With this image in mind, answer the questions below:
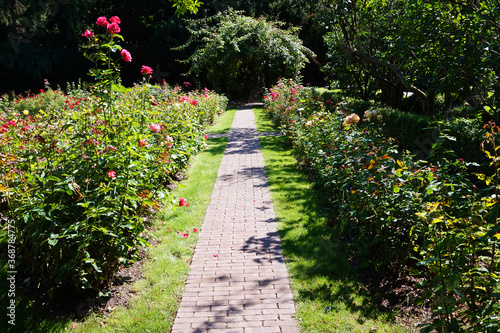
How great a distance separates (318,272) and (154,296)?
1691mm

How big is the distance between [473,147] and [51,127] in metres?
6.02

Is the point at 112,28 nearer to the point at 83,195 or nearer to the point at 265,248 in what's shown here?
the point at 83,195

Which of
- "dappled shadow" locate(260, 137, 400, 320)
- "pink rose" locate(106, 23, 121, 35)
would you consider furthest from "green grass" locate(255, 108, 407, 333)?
"pink rose" locate(106, 23, 121, 35)

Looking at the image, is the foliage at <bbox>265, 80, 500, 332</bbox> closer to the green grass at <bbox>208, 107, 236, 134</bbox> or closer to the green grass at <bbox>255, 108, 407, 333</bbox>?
the green grass at <bbox>255, 108, 407, 333</bbox>

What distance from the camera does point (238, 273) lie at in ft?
11.4

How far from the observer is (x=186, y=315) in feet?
9.39

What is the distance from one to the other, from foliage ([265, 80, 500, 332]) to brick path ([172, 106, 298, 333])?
3.34 feet

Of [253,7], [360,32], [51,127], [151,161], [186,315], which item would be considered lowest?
[186,315]

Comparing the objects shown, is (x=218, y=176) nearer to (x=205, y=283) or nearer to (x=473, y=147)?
(x=205, y=283)

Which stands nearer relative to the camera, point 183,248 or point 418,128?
point 183,248

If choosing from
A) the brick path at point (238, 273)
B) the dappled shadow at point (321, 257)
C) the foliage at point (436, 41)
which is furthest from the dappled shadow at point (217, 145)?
the foliage at point (436, 41)

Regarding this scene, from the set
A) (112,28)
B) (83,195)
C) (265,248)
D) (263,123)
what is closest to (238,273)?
(265,248)

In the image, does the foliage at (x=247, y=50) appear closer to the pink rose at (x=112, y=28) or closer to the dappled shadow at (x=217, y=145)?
the dappled shadow at (x=217, y=145)

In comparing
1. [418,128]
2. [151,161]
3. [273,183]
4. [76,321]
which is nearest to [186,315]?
[76,321]
